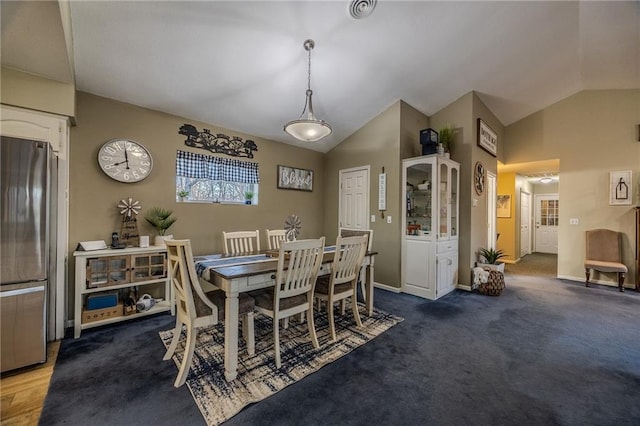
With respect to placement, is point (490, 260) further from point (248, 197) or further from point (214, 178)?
point (214, 178)

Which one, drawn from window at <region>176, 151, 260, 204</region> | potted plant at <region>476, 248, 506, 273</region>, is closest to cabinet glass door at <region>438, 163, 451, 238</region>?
potted plant at <region>476, 248, 506, 273</region>

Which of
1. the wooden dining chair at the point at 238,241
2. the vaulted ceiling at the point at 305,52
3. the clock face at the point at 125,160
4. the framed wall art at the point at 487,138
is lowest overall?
the wooden dining chair at the point at 238,241

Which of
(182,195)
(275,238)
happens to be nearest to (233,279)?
(275,238)

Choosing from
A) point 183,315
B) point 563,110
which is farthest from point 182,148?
point 563,110

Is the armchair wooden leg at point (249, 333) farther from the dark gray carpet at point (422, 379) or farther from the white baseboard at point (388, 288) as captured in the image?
the white baseboard at point (388, 288)

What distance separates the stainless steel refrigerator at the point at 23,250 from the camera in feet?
6.51

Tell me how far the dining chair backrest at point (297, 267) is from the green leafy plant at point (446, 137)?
124 inches

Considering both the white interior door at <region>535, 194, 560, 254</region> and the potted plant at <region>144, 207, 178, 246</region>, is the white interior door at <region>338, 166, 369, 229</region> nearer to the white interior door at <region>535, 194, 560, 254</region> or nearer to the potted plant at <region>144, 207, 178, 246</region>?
the potted plant at <region>144, 207, 178, 246</region>

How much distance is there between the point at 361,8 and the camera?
2.59 m

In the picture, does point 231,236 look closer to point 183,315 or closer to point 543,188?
point 183,315

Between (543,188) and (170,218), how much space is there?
1041 centimetres

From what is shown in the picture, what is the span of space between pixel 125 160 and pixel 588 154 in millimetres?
7412

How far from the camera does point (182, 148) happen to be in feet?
11.9

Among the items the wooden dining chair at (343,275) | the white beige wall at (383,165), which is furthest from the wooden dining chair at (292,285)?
the white beige wall at (383,165)
